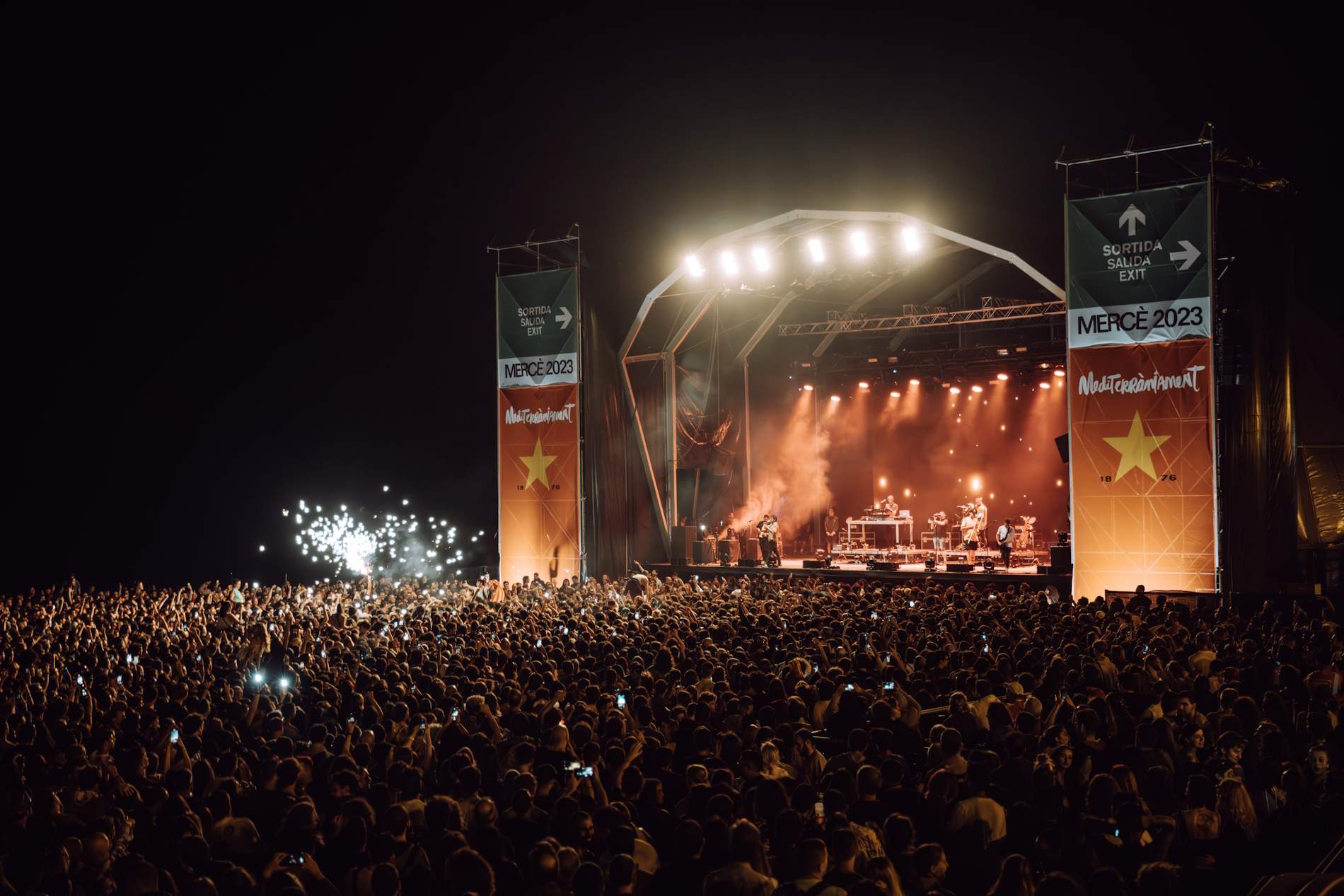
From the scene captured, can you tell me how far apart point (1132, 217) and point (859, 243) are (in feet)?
16.3

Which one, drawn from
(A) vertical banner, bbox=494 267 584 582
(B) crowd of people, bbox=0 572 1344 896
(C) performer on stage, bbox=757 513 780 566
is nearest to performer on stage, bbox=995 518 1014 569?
(C) performer on stage, bbox=757 513 780 566

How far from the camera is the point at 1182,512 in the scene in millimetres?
17016

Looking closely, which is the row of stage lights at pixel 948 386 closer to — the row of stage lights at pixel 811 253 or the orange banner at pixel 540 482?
the row of stage lights at pixel 811 253

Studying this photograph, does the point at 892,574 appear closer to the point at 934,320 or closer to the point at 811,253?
the point at 811,253

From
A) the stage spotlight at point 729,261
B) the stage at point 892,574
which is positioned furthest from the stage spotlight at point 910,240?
the stage at point 892,574

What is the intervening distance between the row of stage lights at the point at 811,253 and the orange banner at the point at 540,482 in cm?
367

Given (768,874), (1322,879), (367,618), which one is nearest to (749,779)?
(768,874)

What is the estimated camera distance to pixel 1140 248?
684 inches

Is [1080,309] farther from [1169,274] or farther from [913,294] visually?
[913,294]

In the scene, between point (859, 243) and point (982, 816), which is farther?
point (859, 243)

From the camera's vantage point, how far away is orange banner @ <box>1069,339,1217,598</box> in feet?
55.6

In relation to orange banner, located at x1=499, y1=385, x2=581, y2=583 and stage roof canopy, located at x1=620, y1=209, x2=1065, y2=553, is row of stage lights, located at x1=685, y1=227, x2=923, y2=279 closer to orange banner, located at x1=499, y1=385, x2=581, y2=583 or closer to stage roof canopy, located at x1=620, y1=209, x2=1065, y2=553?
stage roof canopy, located at x1=620, y1=209, x2=1065, y2=553

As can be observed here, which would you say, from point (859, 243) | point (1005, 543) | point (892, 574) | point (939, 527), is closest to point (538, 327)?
point (859, 243)

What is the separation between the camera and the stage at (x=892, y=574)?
1916 cm
